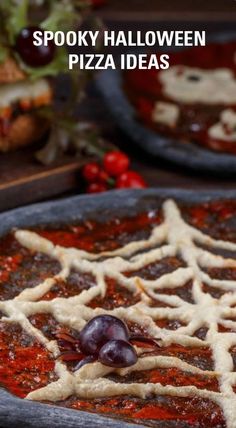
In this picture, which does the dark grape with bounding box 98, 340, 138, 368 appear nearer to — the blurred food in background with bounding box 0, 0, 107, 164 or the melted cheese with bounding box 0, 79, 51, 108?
the blurred food in background with bounding box 0, 0, 107, 164

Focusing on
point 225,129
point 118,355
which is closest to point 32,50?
point 225,129

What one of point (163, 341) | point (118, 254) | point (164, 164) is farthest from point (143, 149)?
point (163, 341)

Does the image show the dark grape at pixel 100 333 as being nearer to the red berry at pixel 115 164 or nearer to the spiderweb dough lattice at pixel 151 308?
the spiderweb dough lattice at pixel 151 308

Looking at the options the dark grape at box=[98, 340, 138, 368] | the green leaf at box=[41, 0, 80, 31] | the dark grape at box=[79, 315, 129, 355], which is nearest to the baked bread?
the green leaf at box=[41, 0, 80, 31]

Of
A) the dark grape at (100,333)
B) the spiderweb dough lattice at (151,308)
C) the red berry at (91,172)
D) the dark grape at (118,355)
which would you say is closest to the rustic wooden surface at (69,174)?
the red berry at (91,172)

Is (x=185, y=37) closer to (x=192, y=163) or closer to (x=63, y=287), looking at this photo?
(x=192, y=163)

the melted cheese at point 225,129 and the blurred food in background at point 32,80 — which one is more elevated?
the blurred food in background at point 32,80
